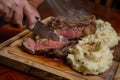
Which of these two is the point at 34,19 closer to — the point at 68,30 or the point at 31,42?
the point at 31,42

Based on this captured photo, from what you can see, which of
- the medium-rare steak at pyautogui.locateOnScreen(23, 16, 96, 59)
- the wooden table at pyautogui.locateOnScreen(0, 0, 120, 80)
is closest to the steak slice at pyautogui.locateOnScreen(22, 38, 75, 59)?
the medium-rare steak at pyautogui.locateOnScreen(23, 16, 96, 59)

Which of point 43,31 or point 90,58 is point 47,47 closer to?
point 43,31

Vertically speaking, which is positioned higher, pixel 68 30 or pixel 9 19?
pixel 9 19

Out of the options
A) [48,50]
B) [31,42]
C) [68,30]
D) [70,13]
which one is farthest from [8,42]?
[70,13]

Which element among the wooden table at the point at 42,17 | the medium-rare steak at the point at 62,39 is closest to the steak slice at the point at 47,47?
the medium-rare steak at the point at 62,39

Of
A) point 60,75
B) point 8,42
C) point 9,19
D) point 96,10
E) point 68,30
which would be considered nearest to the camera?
point 60,75

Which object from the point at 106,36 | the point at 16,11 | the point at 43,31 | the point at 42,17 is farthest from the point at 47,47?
the point at 42,17
